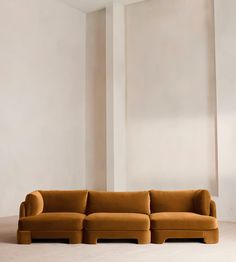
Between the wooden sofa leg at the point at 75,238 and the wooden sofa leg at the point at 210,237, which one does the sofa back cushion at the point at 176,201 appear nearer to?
the wooden sofa leg at the point at 210,237

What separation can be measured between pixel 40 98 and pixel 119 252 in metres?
4.98

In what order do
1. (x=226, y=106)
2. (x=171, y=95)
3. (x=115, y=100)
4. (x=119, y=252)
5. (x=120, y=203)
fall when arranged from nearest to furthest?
1. (x=119, y=252)
2. (x=120, y=203)
3. (x=226, y=106)
4. (x=171, y=95)
5. (x=115, y=100)

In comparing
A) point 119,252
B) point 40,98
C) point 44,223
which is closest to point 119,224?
point 119,252

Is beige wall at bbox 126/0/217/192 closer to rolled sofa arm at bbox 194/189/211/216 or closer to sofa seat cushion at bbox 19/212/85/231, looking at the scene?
rolled sofa arm at bbox 194/189/211/216

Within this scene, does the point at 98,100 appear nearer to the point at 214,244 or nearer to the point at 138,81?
the point at 138,81

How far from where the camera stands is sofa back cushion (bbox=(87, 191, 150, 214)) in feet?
20.9

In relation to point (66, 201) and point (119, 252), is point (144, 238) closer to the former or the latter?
point (119, 252)

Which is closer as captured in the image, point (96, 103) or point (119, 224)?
point (119, 224)

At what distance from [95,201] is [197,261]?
6.91ft

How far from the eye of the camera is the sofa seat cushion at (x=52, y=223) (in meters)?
5.89

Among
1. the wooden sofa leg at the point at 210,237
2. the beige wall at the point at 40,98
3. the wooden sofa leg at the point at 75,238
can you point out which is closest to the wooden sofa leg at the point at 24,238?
the wooden sofa leg at the point at 75,238

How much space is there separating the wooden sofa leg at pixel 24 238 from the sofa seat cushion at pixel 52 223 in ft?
0.19

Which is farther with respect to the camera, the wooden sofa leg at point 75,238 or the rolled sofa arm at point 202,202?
the rolled sofa arm at point 202,202

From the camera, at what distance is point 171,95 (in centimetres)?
938
